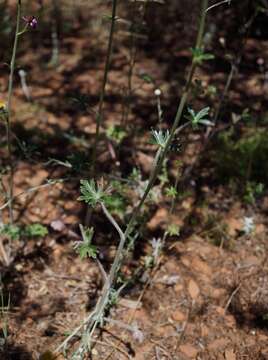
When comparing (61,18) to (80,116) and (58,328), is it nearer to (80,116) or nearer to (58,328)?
(80,116)

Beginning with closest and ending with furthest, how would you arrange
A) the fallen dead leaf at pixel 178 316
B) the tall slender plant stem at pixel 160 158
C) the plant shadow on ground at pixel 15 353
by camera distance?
1. the tall slender plant stem at pixel 160 158
2. the plant shadow on ground at pixel 15 353
3. the fallen dead leaf at pixel 178 316

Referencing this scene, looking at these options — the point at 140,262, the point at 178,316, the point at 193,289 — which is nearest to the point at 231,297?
the point at 193,289

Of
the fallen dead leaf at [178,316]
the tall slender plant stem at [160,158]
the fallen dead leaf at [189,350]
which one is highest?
the tall slender plant stem at [160,158]

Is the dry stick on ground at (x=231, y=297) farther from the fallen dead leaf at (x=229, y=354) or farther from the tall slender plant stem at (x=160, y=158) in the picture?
the tall slender plant stem at (x=160, y=158)

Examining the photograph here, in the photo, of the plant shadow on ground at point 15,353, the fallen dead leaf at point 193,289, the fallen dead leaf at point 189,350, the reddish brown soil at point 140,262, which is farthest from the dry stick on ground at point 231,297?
the plant shadow on ground at point 15,353

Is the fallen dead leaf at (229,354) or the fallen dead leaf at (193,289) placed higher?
the fallen dead leaf at (193,289)

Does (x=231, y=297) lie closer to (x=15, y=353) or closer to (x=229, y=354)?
(x=229, y=354)

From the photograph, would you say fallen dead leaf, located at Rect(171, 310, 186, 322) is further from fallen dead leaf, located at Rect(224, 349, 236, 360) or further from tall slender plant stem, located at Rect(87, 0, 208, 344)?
tall slender plant stem, located at Rect(87, 0, 208, 344)

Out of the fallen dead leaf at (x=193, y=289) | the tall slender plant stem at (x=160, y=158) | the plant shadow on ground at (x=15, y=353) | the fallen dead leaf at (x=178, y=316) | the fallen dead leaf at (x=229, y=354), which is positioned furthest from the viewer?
the fallen dead leaf at (x=193, y=289)

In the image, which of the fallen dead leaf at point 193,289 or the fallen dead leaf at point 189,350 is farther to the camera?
the fallen dead leaf at point 193,289

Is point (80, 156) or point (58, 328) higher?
point (80, 156)

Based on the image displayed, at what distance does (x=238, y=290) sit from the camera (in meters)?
2.79

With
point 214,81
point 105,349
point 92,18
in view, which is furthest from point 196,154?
point 92,18

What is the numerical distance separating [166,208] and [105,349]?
42.0 inches
